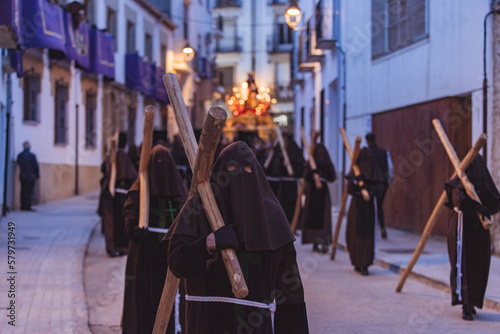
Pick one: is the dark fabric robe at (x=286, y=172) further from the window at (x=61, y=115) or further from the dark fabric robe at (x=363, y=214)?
the window at (x=61, y=115)

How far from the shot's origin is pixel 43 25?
17531 mm

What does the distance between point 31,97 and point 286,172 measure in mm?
8297

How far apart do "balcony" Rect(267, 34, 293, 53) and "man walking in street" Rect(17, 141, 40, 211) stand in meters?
40.9

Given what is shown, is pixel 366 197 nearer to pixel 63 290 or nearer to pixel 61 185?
pixel 63 290

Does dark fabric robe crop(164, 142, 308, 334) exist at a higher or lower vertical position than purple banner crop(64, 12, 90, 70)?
lower

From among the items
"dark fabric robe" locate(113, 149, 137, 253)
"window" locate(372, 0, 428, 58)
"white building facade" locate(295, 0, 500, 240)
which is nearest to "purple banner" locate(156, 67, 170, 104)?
"white building facade" locate(295, 0, 500, 240)

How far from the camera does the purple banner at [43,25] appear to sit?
16.8 metres

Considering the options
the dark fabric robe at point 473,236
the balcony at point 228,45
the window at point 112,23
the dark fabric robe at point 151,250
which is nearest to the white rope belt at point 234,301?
the dark fabric robe at point 151,250

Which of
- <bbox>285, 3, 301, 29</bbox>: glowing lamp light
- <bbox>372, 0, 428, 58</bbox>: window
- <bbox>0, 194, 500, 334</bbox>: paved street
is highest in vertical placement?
<bbox>285, 3, 301, 29</bbox>: glowing lamp light

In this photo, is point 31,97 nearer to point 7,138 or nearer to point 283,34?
point 7,138

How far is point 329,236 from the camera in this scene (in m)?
12.1

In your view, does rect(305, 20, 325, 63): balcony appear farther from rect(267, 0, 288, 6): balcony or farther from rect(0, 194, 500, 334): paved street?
rect(267, 0, 288, 6): balcony

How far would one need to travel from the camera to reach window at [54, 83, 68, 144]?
21.4 m

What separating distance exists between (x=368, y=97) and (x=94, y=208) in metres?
7.61
